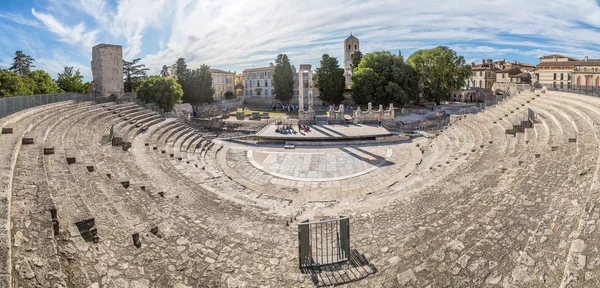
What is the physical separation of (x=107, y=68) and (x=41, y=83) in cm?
1902

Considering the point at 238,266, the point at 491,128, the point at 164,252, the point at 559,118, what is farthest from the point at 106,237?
the point at 491,128

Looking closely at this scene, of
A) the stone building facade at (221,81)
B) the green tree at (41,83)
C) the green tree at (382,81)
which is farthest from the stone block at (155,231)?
the stone building facade at (221,81)

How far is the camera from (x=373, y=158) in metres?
23.8

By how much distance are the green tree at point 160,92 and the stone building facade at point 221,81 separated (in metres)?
36.5

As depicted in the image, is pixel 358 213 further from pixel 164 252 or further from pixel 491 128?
pixel 491 128

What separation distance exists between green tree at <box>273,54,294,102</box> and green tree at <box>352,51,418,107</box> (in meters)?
16.0

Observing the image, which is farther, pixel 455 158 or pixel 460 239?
pixel 455 158

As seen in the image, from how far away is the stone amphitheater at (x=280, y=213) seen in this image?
6.17 metres

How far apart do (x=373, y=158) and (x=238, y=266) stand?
17.6 m

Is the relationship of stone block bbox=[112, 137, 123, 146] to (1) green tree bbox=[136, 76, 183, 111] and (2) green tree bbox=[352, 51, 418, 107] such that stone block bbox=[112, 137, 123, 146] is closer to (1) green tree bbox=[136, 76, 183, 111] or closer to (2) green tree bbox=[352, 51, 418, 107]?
(1) green tree bbox=[136, 76, 183, 111]

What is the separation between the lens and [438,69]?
61.0 metres

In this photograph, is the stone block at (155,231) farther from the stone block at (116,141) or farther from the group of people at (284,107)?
the group of people at (284,107)

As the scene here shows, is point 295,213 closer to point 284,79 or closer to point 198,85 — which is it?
point 198,85

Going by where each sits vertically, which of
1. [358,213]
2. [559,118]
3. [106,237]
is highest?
[559,118]
